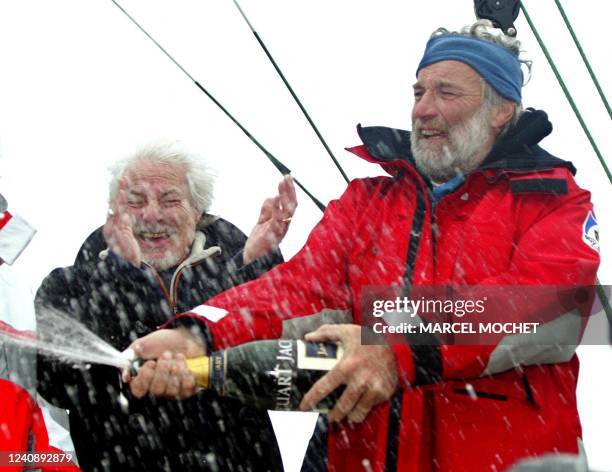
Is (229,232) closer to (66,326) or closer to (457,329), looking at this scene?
(66,326)

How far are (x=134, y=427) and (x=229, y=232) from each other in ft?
3.03

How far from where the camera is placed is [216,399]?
12.4 ft

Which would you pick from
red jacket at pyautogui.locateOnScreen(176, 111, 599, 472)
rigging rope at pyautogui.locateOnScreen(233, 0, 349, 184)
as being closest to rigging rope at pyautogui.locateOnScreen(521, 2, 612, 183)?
red jacket at pyautogui.locateOnScreen(176, 111, 599, 472)

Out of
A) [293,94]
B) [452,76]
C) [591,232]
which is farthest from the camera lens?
[293,94]

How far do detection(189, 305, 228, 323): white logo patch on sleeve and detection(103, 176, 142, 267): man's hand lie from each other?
956mm

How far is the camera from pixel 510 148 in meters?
3.25

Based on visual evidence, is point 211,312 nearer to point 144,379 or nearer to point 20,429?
point 144,379

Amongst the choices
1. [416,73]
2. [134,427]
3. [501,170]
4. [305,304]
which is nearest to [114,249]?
[134,427]

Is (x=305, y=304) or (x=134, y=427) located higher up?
(x=305, y=304)

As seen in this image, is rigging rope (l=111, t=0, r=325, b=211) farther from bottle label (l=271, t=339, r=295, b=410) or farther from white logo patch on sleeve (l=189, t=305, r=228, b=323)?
bottle label (l=271, t=339, r=295, b=410)

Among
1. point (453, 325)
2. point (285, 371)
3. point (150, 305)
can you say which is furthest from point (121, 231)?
point (453, 325)

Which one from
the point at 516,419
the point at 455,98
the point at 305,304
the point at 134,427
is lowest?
the point at 516,419

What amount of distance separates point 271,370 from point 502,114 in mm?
1296

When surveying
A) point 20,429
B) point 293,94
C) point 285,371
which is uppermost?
point 293,94
